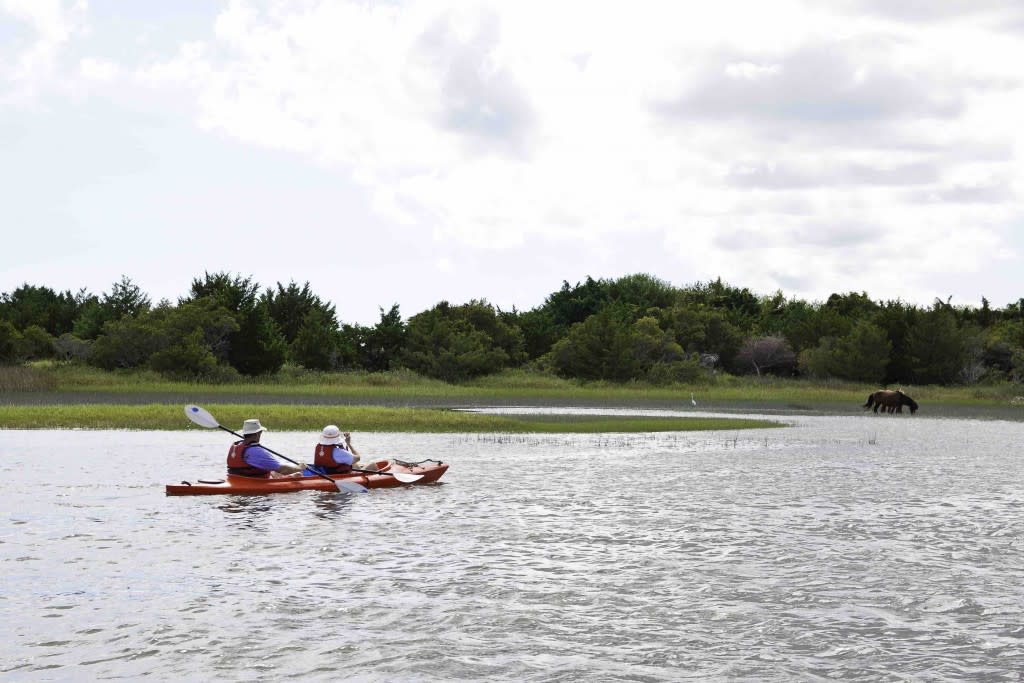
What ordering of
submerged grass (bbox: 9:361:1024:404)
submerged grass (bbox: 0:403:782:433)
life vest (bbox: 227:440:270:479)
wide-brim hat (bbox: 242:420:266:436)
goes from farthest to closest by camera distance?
1. submerged grass (bbox: 9:361:1024:404)
2. submerged grass (bbox: 0:403:782:433)
3. wide-brim hat (bbox: 242:420:266:436)
4. life vest (bbox: 227:440:270:479)

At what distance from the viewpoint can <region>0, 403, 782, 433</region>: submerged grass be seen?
4262 cm

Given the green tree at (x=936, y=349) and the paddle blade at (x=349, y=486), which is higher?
the green tree at (x=936, y=349)

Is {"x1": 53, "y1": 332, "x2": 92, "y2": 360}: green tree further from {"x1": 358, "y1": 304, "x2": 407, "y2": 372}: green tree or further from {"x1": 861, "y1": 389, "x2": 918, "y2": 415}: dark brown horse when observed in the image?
{"x1": 861, "y1": 389, "x2": 918, "y2": 415}: dark brown horse

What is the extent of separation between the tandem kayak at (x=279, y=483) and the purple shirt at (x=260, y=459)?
0.30 m

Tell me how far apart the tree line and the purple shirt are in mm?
48416

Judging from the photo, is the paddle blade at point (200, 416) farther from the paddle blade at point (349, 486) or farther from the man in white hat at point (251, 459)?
the paddle blade at point (349, 486)

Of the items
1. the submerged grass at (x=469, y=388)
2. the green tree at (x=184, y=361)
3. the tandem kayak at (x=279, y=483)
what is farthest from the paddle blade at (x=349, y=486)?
the green tree at (x=184, y=361)

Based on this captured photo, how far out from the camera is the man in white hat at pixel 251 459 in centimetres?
2381

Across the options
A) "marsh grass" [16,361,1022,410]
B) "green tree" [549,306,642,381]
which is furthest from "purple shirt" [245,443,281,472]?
"green tree" [549,306,642,381]

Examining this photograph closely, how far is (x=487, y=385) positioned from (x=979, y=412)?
115 ft

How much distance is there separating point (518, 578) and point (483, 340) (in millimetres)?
74306

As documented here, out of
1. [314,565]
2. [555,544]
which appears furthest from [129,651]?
[555,544]

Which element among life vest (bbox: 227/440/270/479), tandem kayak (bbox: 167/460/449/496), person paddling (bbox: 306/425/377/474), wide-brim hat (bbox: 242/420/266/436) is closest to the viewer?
tandem kayak (bbox: 167/460/449/496)

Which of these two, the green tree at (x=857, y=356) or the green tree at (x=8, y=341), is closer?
the green tree at (x=8, y=341)
